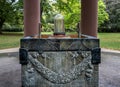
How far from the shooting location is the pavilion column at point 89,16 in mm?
9953

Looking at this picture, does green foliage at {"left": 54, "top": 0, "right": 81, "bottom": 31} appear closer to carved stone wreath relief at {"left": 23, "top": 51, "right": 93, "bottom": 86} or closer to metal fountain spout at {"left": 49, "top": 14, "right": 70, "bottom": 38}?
metal fountain spout at {"left": 49, "top": 14, "right": 70, "bottom": 38}

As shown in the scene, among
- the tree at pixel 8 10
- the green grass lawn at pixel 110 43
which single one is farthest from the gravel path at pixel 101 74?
the tree at pixel 8 10

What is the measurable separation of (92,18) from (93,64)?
5213 millimetres

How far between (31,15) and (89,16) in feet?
7.30

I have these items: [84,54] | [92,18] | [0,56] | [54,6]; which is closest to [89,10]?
[92,18]

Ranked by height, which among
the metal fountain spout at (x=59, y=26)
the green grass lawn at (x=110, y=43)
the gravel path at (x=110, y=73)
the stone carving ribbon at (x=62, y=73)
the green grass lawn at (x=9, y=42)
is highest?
the metal fountain spout at (x=59, y=26)

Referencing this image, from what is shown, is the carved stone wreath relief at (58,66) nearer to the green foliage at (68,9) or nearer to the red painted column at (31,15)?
the red painted column at (31,15)

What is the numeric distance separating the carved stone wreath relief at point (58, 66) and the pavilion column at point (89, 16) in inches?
204

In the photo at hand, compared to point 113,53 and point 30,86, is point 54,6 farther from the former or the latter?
point 30,86

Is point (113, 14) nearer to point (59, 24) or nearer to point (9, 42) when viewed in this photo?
point (9, 42)

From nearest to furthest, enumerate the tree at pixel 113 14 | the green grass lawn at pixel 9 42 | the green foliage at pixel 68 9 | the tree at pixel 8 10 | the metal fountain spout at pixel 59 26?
the metal fountain spout at pixel 59 26 < the green grass lawn at pixel 9 42 < the green foliage at pixel 68 9 < the tree at pixel 8 10 < the tree at pixel 113 14

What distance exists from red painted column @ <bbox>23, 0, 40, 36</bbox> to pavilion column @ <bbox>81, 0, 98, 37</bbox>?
5.94 ft

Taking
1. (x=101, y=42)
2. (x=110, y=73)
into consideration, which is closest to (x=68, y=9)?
(x=101, y=42)

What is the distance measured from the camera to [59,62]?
502 cm
